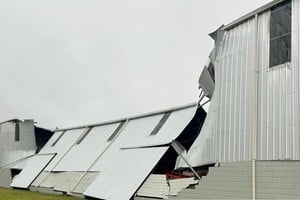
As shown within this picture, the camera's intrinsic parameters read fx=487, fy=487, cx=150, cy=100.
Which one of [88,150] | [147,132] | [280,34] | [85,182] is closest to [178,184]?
Result: [147,132]

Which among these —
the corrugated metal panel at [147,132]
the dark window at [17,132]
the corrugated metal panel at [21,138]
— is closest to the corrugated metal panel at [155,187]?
the corrugated metal panel at [147,132]

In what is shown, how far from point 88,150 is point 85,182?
4666 millimetres

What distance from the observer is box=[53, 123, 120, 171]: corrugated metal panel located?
3397cm

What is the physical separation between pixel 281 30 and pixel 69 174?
74.9 feet

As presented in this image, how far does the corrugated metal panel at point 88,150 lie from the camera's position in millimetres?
33969

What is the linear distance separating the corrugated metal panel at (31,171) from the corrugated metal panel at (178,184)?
2124 cm

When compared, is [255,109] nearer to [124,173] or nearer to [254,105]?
[254,105]

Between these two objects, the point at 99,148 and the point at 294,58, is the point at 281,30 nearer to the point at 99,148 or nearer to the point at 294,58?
the point at 294,58

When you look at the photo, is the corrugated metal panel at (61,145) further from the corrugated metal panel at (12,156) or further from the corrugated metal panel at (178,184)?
the corrugated metal panel at (178,184)

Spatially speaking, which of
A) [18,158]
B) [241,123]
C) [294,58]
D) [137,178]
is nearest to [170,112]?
[137,178]

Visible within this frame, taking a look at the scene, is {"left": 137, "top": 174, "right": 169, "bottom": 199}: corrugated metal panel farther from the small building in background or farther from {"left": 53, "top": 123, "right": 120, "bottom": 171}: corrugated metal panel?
the small building in background

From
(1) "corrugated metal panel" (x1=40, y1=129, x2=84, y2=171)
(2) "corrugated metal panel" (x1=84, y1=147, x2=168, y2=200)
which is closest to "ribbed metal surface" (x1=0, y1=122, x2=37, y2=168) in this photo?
(1) "corrugated metal panel" (x1=40, y1=129, x2=84, y2=171)

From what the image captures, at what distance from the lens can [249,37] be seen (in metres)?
17.0

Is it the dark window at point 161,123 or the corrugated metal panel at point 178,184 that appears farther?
the dark window at point 161,123
